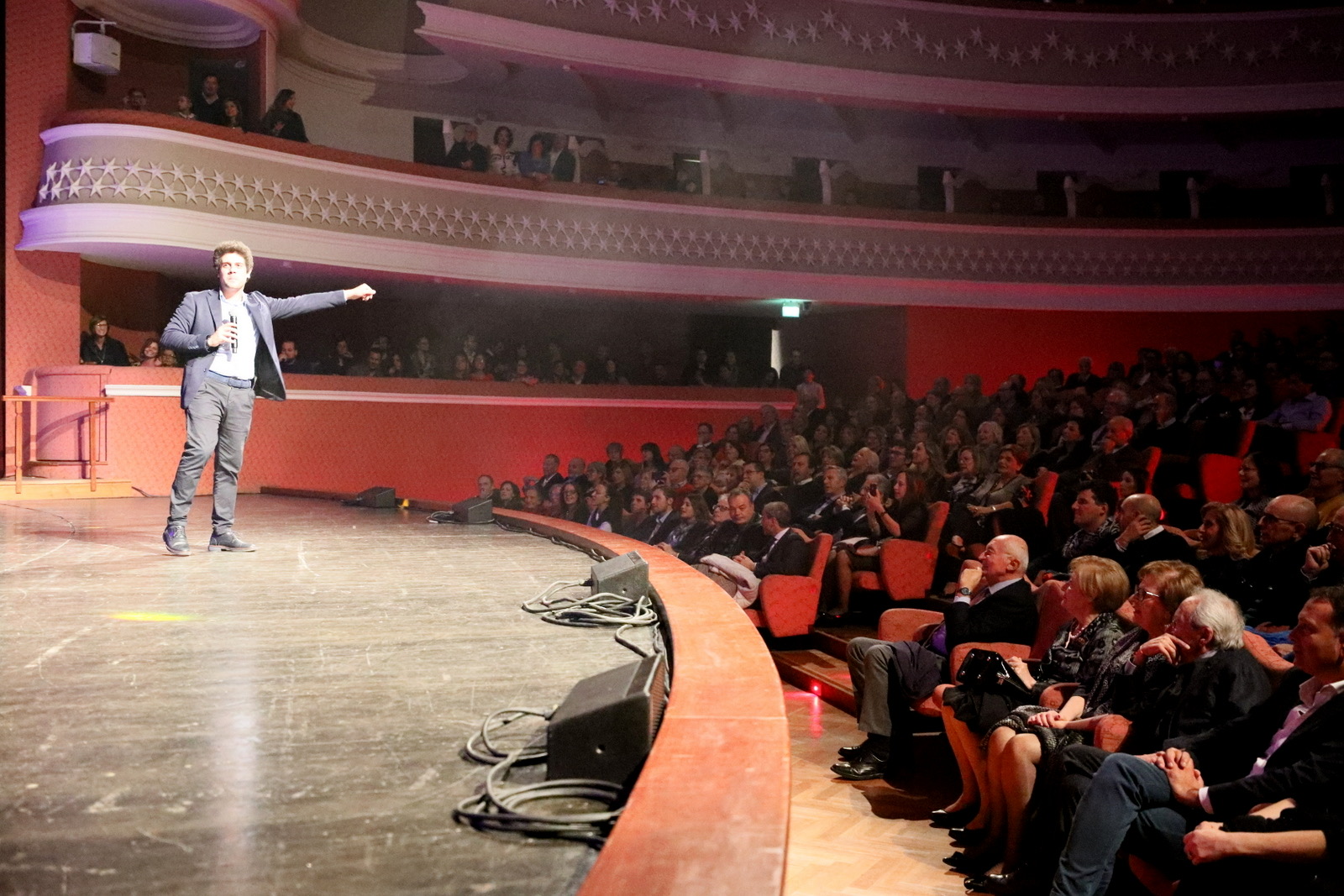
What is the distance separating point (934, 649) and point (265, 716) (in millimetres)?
2477

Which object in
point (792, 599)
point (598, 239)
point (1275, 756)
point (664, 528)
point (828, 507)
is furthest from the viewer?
point (598, 239)

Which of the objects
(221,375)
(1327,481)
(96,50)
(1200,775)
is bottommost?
(1200,775)

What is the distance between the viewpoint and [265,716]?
62.2 inches

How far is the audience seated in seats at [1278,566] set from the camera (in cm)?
299

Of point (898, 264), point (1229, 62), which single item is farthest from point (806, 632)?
point (1229, 62)

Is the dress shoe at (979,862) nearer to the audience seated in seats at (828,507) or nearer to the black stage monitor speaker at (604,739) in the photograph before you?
the black stage monitor speaker at (604,739)

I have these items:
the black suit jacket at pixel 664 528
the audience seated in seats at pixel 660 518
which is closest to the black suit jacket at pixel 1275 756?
the audience seated in seats at pixel 660 518

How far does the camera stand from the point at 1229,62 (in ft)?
30.6

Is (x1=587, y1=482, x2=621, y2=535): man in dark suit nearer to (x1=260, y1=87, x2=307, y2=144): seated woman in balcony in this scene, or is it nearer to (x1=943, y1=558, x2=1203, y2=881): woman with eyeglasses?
(x1=260, y1=87, x2=307, y2=144): seated woman in balcony

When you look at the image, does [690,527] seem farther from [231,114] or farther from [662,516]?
[231,114]

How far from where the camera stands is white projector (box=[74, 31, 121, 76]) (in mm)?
7113

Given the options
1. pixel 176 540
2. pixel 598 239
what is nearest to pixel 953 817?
pixel 176 540

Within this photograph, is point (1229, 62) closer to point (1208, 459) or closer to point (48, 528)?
point (1208, 459)

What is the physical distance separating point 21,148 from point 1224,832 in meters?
7.48
